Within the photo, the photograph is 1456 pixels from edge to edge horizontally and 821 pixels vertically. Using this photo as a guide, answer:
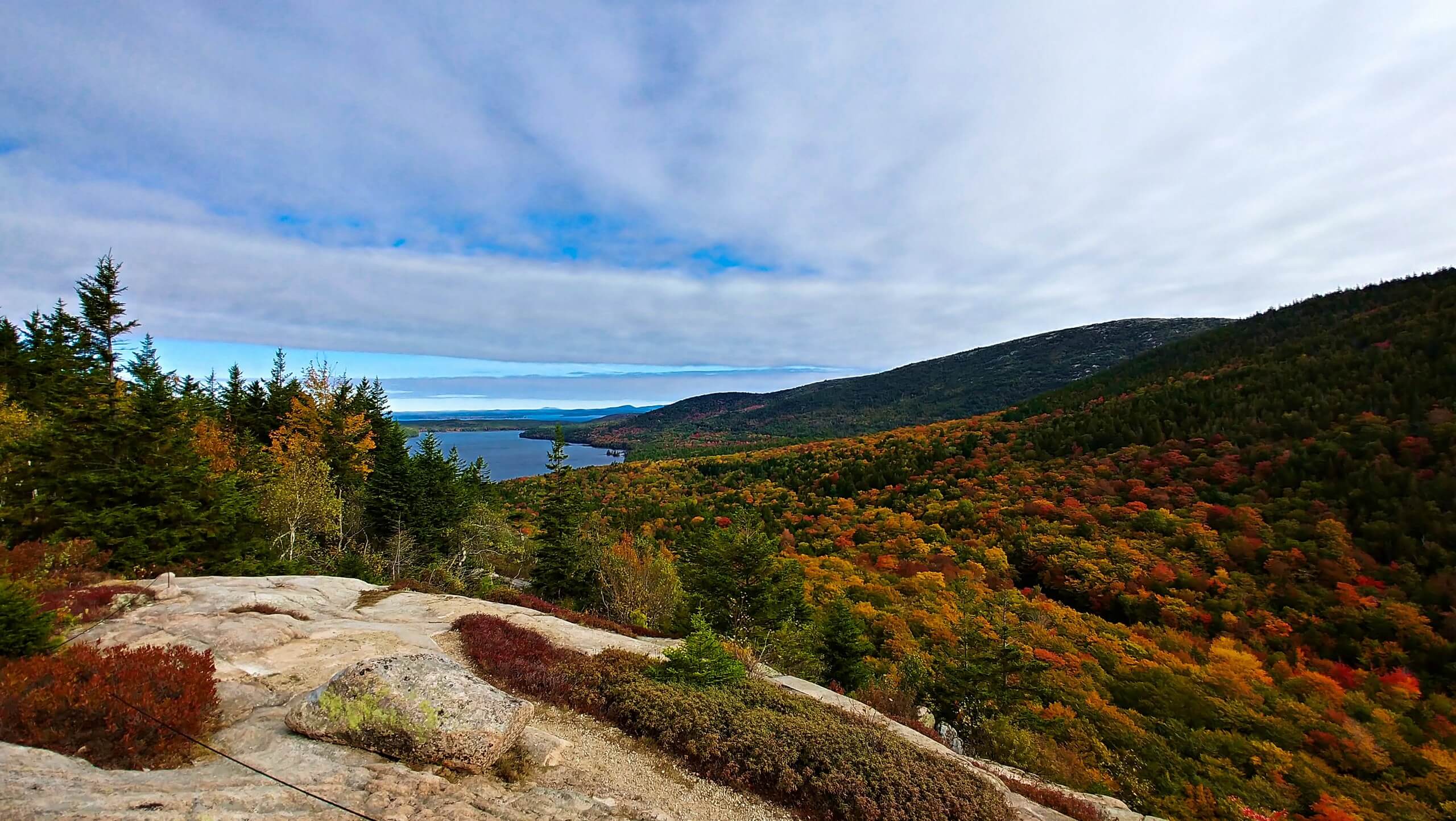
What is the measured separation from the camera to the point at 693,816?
225 inches

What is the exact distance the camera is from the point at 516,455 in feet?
486

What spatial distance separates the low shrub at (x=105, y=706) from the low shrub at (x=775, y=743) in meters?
4.13

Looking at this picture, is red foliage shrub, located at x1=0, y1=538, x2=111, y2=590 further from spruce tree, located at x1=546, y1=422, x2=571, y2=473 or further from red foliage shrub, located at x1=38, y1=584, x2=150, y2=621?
spruce tree, located at x1=546, y1=422, x2=571, y2=473

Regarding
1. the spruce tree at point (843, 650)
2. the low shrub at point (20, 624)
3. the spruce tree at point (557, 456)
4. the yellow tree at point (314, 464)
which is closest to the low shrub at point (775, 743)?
the low shrub at point (20, 624)

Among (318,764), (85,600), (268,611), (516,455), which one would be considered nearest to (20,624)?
(318,764)

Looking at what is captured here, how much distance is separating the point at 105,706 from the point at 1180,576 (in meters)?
35.2

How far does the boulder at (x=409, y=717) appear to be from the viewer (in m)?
5.56

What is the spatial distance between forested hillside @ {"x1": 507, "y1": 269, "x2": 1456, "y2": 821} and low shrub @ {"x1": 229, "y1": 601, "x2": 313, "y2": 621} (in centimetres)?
1234

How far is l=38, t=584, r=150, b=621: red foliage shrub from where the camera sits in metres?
8.57

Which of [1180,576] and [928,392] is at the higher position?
[928,392]

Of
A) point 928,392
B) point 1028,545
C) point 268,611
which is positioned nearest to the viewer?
point 268,611

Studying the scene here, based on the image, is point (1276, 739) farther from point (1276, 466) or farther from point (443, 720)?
point (1276, 466)

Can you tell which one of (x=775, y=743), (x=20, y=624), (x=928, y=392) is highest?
(x=928, y=392)

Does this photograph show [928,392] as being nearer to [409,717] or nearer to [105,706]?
[409,717]
